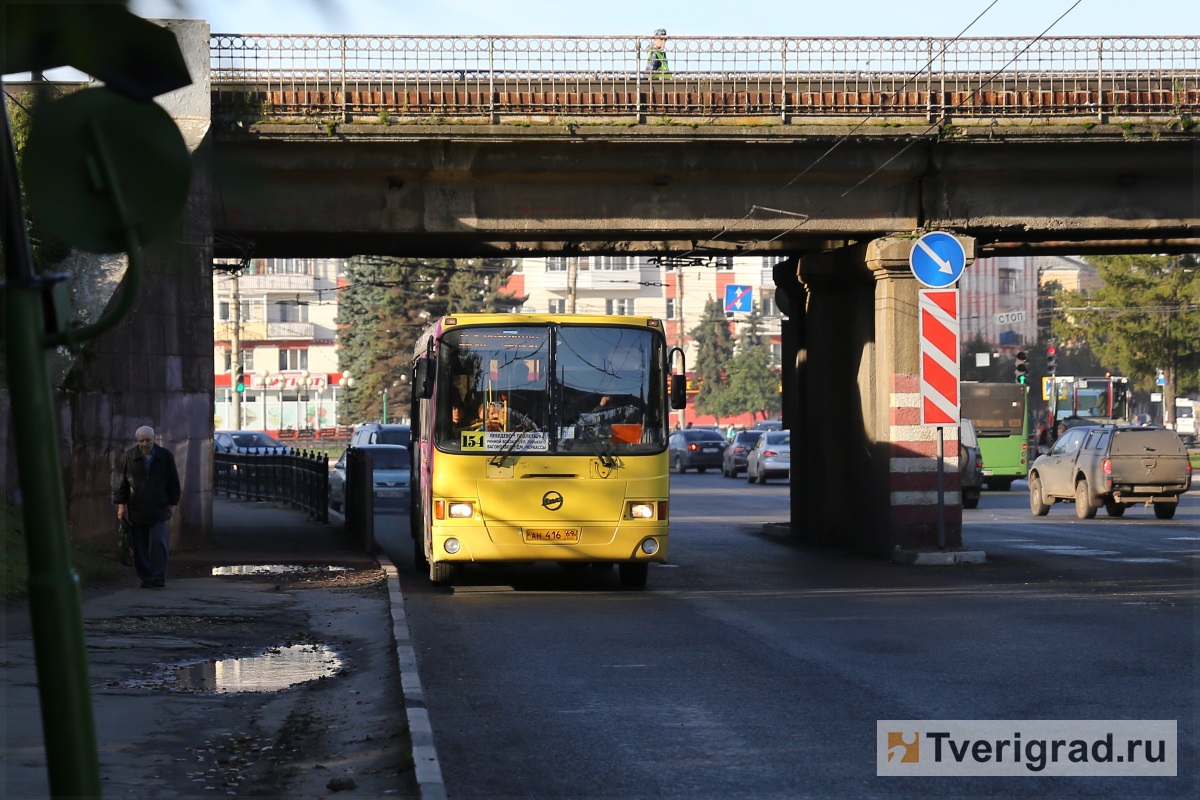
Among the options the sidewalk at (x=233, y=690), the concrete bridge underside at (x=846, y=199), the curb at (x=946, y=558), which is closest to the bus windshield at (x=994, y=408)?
the concrete bridge underside at (x=846, y=199)

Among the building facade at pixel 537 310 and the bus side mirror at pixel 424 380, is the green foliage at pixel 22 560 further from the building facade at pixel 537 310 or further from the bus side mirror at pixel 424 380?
the building facade at pixel 537 310

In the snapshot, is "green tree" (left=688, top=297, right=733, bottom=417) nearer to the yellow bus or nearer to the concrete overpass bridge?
the concrete overpass bridge

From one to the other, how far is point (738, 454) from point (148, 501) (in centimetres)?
4047

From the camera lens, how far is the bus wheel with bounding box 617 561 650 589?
53.8ft

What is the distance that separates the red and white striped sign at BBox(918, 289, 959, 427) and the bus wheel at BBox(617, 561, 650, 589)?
495cm

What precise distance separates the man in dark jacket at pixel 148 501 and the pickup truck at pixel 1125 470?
60.4ft

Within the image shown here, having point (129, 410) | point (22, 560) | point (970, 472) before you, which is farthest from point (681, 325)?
point (22, 560)

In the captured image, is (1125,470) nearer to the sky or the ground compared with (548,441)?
nearer to the ground

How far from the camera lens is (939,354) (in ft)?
63.3

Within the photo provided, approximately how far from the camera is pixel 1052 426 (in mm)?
59969

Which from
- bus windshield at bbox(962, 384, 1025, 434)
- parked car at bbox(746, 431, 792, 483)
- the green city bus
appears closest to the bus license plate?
the green city bus

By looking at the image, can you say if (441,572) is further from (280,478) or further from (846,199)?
(280,478)

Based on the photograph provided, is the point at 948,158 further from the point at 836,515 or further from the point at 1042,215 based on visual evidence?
the point at 836,515

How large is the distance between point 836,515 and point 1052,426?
3981cm
